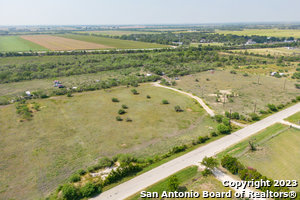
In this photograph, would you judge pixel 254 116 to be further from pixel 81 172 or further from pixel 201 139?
pixel 81 172

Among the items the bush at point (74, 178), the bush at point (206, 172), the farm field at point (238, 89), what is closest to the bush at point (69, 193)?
the bush at point (74, 178)

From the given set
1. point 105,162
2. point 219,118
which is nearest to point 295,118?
point 219,118

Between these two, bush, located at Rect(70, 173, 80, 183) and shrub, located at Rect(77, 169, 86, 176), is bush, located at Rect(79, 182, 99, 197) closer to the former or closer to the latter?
bush, located at Rect(70, 173, 80, 183)

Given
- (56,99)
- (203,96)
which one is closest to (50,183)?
(56,99)

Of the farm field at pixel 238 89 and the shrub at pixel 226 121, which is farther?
the farm field at pixel 238 89

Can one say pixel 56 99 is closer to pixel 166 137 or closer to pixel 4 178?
pixel 4 178

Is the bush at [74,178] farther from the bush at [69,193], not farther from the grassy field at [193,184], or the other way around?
the grassy field at [193,184]
